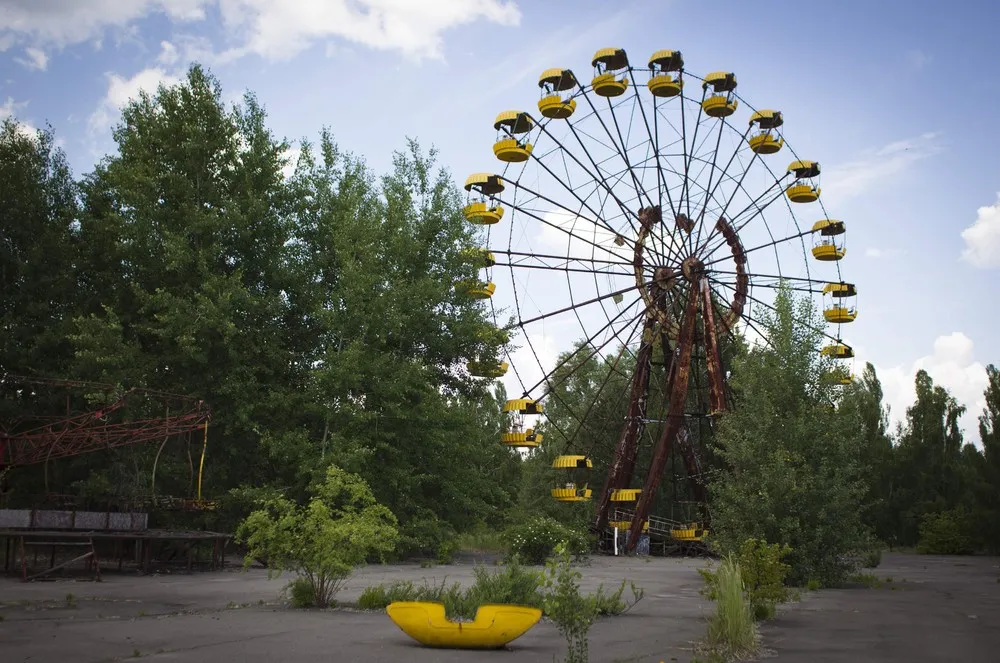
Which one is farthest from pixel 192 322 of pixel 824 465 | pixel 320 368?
pixel 824 465

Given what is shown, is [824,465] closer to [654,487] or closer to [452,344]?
[654,487]

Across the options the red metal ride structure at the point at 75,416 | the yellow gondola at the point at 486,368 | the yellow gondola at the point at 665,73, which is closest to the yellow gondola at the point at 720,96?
the yellow gondola at the point at 665,73

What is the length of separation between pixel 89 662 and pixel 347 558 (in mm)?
5361

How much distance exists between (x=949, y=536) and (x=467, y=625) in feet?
127

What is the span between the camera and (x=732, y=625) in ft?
A: 36.5

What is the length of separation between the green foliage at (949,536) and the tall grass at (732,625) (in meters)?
35.1

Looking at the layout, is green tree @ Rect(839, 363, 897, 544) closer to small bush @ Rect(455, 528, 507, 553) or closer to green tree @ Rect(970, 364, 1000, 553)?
green tree @ Rect(970, 364, 1000, 553)

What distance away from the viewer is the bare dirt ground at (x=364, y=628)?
10586 mm

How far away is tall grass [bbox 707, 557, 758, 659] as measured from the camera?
433 inches

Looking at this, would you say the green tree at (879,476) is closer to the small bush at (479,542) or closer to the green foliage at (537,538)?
the small bush at (479,542)

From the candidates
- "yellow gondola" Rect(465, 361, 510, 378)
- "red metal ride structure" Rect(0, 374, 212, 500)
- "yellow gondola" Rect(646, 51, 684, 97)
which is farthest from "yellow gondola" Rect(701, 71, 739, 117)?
"red metal ride structure" Rect(0, 374, 212, 500)

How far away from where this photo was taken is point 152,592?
17.8 meters

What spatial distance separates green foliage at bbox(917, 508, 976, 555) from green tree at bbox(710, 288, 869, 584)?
23.9 metres

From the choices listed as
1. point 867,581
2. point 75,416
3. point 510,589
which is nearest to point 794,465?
point 867,581
